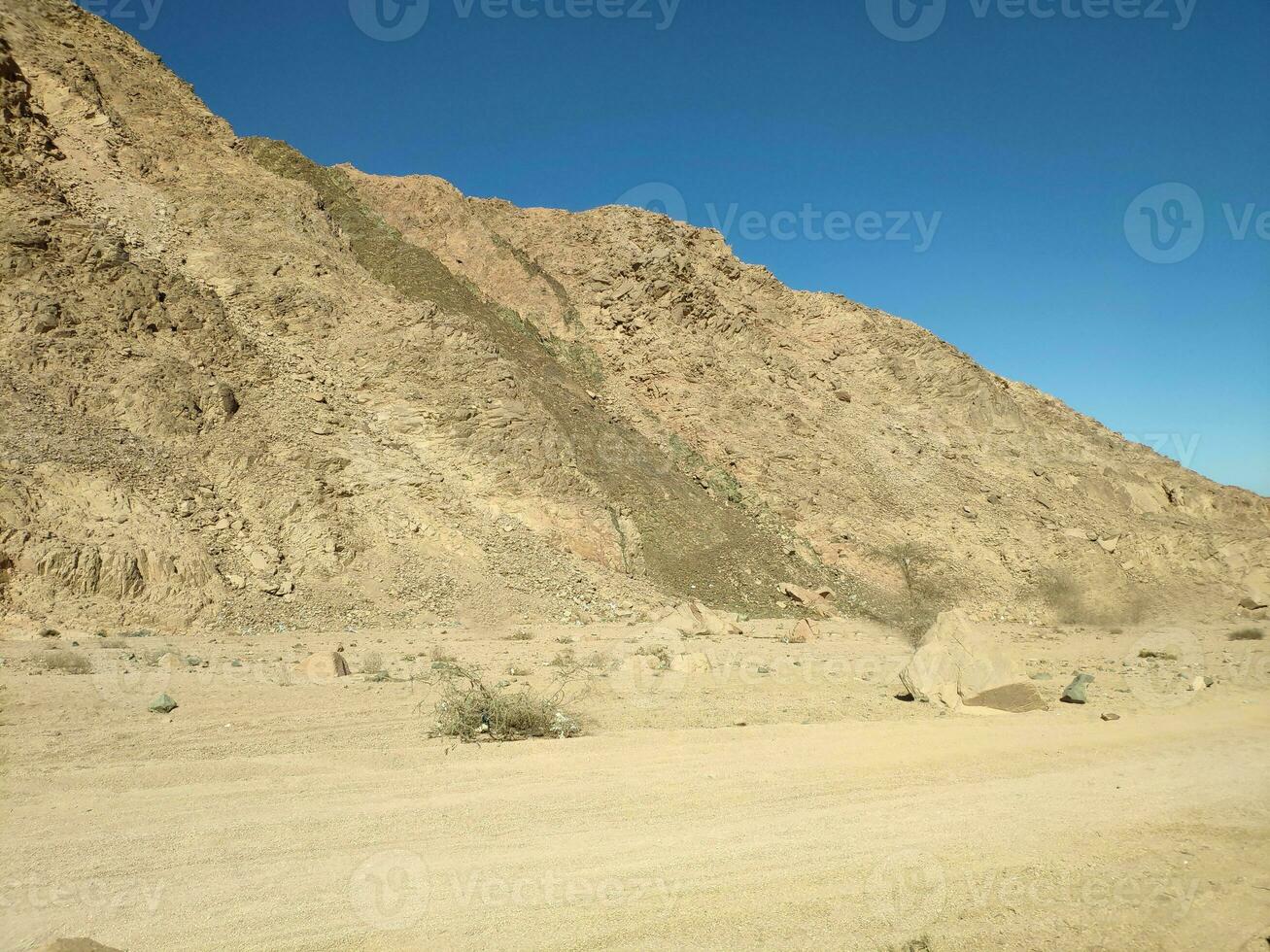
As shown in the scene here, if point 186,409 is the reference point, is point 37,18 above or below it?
above

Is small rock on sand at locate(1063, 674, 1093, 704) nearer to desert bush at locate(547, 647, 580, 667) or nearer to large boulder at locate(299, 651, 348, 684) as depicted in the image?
desert bush at locate(547, 647, 580, 667)

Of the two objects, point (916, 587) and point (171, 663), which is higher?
point (916, 587)

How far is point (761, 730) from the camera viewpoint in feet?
24.2

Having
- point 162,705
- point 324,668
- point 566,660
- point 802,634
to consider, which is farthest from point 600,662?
point 802,634

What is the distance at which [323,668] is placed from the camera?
931 centimetres

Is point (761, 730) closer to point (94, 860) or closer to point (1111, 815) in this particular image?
point (1111, 815)

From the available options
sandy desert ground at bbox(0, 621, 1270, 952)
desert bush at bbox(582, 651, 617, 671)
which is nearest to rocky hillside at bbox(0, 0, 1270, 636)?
desert bush at bbox(582, 651, 617, 671)

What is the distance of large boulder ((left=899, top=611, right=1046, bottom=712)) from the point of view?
871cm

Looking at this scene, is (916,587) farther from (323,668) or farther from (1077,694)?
(323,668)

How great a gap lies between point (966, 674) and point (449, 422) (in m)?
13.2

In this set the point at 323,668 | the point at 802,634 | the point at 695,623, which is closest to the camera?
the point at 323,668

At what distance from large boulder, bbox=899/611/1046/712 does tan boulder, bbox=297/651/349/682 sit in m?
6.77

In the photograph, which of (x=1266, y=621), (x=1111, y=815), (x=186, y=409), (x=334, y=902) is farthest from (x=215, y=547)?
(x=1266, y=621)

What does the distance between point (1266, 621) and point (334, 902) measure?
78.0 feet
